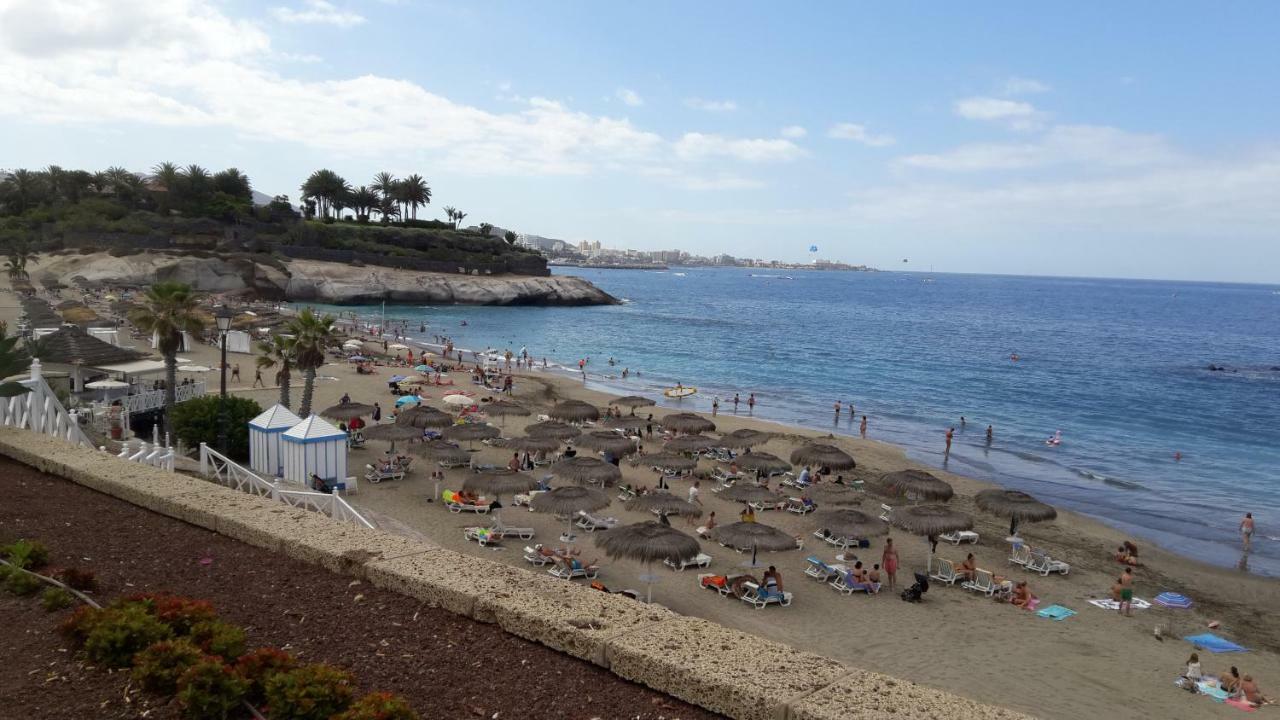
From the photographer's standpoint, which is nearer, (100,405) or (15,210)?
(100,405)

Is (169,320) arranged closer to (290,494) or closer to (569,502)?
(290,494)

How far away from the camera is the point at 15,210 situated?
10131 cm

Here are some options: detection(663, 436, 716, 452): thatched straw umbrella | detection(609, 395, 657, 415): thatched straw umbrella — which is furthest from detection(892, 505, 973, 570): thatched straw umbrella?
detection(609, 395, 657, 415): thatched straw umbrella

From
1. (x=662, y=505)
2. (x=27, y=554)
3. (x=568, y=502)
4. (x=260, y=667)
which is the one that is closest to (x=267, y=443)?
(x=568, y=502)

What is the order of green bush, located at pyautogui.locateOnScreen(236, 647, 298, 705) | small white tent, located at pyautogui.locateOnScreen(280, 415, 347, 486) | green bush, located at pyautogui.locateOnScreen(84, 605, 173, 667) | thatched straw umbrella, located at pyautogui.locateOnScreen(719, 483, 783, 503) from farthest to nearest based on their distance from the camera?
1. thatched straw umbrella, located at pyautogui.locateOnScreen(719, 483, 783, 503)
2. small white tent, located at pyautogui.locateOnScreen(280, 415, 347, 486)
3. green bush, located at pyautogui.locateOnScreen(84, 605, 173, 667)
4. green bush, located at pyautogui.locateOnScreen(236, 647, 298, 705)

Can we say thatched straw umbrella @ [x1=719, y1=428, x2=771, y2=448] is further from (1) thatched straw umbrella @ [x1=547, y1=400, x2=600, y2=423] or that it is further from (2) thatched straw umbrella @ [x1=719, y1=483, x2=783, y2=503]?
(1) thatched straw umbrella @ [x1=547, y1=400, x2=600, y2=423]

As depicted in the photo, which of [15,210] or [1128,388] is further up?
[15,210]

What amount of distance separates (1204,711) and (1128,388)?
2051 inches

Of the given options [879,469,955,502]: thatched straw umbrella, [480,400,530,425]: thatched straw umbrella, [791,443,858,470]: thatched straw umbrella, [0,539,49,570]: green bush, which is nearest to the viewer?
[0,539,49,570]: green bush

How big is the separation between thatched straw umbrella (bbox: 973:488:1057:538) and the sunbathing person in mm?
3511

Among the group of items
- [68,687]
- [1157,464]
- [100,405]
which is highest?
[68,687]

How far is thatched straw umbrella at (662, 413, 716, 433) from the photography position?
2872cm

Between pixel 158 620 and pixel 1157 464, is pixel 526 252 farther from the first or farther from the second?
pixel 158 620

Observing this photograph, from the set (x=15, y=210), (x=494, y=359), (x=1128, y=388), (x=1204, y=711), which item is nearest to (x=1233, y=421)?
(x=1128, y=388)
